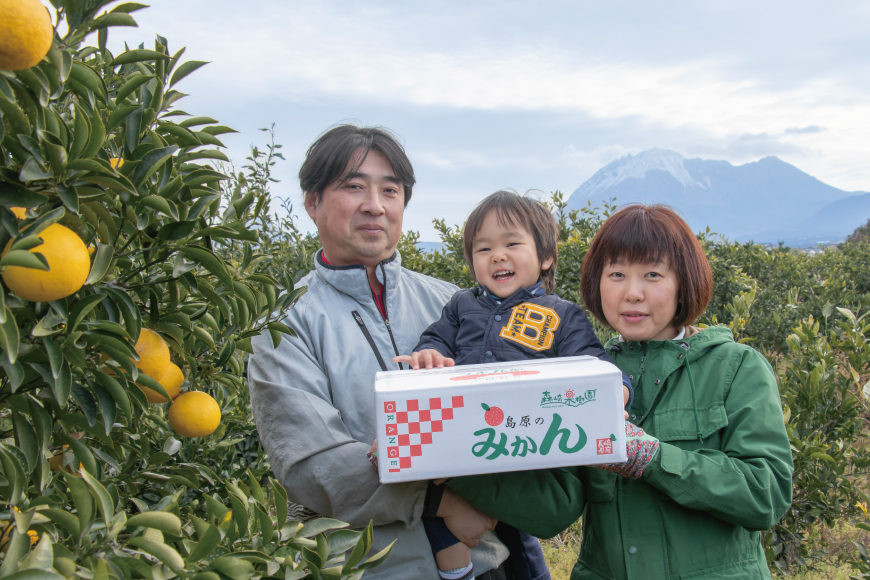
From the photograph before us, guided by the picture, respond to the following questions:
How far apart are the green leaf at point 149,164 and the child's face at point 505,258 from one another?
1.41 metres

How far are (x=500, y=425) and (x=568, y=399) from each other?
0.57ft

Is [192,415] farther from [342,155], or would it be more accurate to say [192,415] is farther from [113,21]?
[342,155]

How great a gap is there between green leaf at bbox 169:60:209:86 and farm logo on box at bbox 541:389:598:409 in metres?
1.01

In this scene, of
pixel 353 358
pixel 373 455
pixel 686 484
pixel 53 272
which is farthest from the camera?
pixel 353 358

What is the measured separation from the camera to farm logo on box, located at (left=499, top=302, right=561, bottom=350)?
207 cm

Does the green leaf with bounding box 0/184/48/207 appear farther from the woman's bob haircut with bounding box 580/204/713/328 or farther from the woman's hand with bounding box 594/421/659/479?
the woman's bob haircut with bounding box 580/204/713/328

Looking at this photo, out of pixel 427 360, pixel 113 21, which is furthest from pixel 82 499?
pixel 427 360

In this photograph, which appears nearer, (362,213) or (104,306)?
(104,306)

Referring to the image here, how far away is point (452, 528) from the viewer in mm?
1801

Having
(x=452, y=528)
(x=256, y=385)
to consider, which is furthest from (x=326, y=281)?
(x=452, y=528)

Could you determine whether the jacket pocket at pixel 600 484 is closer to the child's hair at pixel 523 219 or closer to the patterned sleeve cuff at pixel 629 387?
the patterned sleeve cuff at pixel 629 387

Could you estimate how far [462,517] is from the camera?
1.79m

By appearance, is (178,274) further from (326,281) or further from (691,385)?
(691,385)

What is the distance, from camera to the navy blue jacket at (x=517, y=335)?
6.75ft
